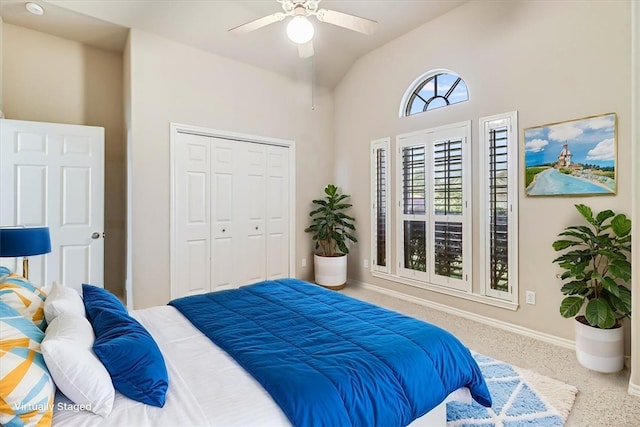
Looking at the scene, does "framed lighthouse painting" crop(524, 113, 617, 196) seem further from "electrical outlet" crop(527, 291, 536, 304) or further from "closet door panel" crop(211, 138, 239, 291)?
"closet door panel" crop(211, 138, 239, 291)

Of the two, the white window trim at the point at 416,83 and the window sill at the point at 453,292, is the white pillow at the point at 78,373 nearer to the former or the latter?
the window sill at the point at 453,292

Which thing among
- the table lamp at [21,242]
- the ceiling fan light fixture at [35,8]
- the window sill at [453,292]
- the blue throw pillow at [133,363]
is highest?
the ceiling fan light fixture at [35,8]

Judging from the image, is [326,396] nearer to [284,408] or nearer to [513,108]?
[284,408]

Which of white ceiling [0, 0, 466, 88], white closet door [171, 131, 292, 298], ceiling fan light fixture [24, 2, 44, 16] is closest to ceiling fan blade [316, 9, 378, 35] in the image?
white ceiling [0, 0, 466, 88]

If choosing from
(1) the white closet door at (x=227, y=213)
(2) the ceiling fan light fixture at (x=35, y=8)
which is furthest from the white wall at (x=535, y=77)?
(2) the ceiling fan light fixture at (x=35, y=8)

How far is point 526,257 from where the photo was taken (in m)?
3.11

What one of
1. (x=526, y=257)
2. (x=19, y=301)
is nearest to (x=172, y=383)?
(x=19, y=301)

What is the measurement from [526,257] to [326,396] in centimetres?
275

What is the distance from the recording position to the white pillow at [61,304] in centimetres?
138

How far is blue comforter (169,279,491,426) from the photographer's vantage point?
1207 mm

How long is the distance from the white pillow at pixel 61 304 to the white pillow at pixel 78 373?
29 centimetres

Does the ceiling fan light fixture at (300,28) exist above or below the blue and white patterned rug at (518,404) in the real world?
above

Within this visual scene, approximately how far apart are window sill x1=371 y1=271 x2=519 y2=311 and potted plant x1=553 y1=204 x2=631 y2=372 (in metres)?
0.69

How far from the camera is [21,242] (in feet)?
6.57
